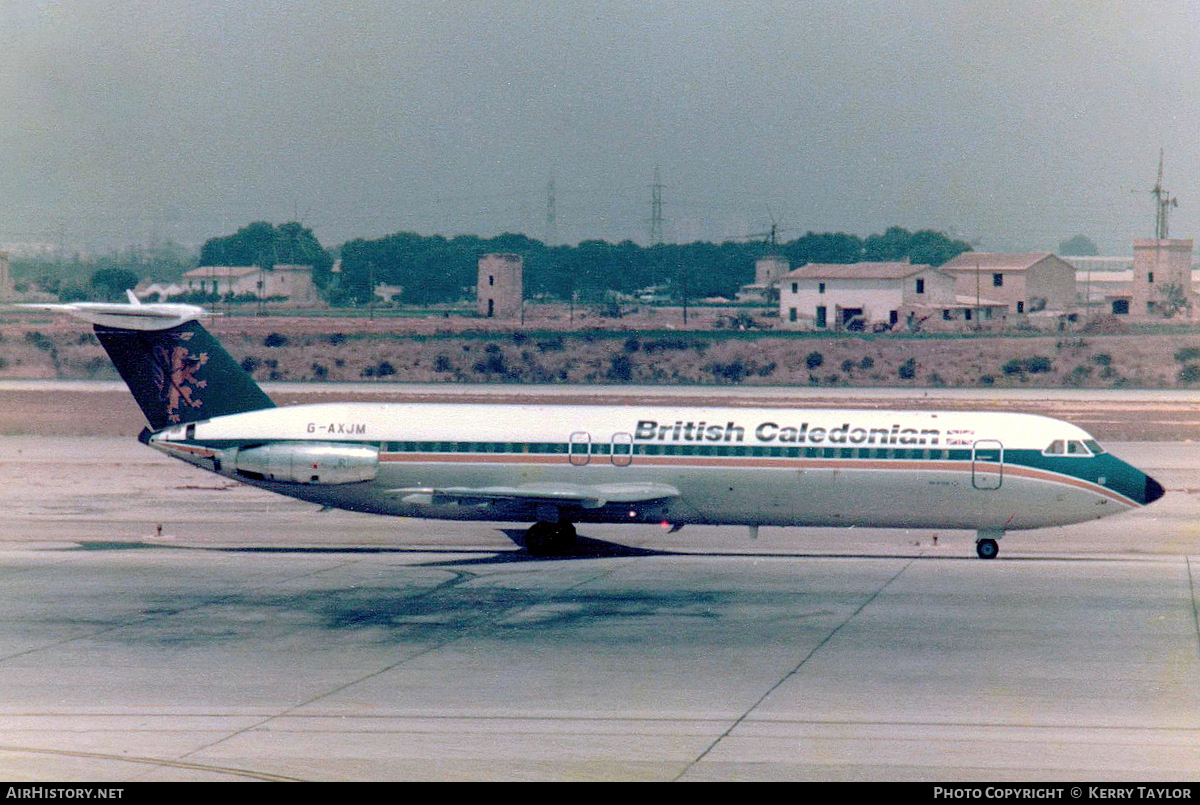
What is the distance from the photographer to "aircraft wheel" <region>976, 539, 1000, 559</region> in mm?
34906

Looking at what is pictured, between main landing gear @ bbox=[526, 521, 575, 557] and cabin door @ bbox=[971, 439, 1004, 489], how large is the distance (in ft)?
31.5

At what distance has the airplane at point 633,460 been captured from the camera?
1340 inches

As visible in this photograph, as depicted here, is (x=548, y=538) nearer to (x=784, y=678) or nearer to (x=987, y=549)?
(x=987, y=549)

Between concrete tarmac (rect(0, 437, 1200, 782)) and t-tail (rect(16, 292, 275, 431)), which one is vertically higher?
t-tail (rect(16, 292, 275, 431))

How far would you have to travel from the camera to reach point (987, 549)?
3497 centimetres

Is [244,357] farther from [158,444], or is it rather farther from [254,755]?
[254,755]

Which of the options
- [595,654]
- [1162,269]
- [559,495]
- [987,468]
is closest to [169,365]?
[559,495]

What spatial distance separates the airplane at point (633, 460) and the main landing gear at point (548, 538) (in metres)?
0.05

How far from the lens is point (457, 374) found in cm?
10044

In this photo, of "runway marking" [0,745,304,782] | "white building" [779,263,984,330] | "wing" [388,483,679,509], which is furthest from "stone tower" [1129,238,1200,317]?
"runway marking" [0,745,304,782]

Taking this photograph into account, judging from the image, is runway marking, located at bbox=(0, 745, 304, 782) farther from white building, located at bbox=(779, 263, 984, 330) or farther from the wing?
white building, located at bbox=(779, 263, 984, 330)

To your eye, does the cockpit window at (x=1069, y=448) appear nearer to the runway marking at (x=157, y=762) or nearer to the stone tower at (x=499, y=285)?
the runway marking at (x=157, y=762)

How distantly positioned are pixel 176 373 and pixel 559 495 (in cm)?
1054

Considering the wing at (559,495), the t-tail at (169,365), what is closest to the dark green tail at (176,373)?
the t-tail at (169,365)
